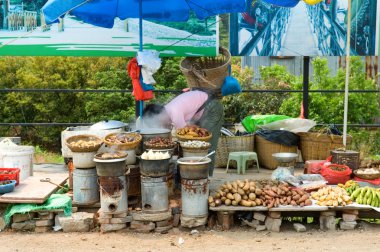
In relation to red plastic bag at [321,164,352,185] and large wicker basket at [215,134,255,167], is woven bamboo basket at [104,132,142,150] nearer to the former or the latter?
large wicker basket at [215,134,255,167]

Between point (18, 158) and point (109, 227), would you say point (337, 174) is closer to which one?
point (109, 227)

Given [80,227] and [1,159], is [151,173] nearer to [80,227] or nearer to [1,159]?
[80,227]

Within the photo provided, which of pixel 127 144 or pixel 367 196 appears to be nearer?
pixel 367 196

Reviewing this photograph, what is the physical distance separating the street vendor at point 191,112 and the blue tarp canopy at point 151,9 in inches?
51.1

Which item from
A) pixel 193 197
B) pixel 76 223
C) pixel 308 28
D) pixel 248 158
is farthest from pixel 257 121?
pixel 76 223

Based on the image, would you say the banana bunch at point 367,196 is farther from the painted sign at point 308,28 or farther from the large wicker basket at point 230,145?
the painted sign at point 308,28

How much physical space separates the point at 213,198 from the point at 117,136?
1.48 m

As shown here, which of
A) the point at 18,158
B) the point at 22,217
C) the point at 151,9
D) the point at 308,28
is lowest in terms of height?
the point at 22,217

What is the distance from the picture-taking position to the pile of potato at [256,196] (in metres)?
6.87

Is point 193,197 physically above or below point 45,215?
above

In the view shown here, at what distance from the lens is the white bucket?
7.77 metres

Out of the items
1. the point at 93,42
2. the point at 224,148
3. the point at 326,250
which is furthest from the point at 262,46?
the point at 326,250

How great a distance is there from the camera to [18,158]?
7832 mm

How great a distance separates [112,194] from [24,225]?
47.0 inches
